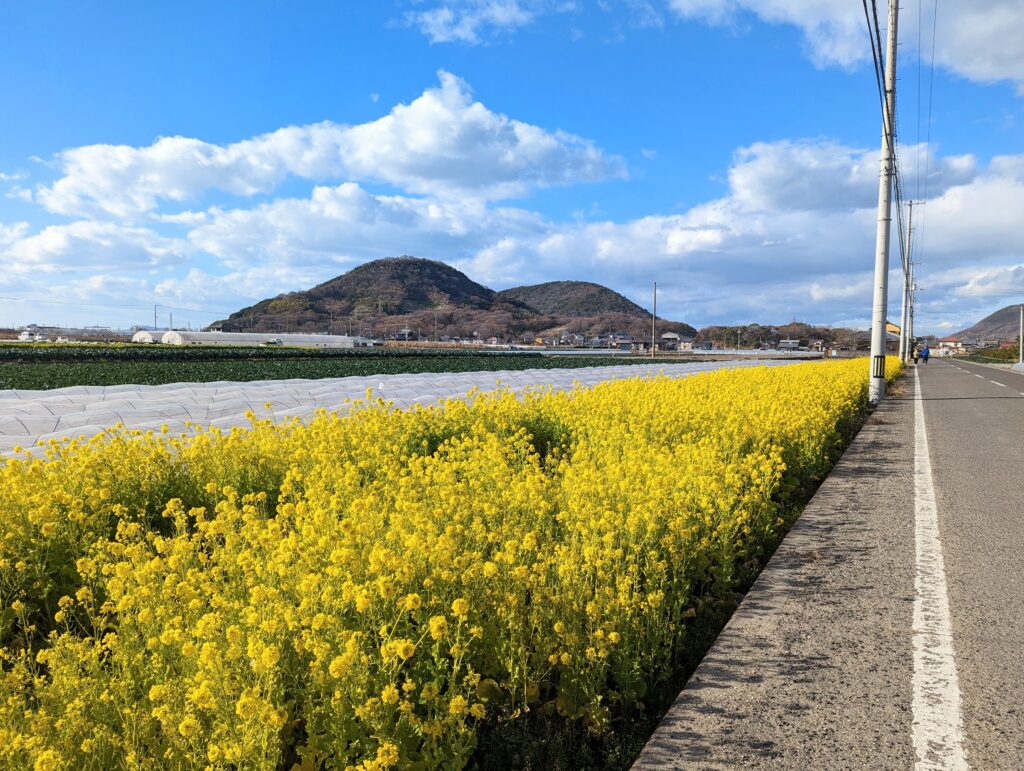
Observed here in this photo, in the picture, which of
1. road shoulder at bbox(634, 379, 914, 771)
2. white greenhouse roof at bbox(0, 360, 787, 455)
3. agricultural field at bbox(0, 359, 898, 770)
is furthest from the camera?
white greenhouse roof at bbox(0, 360, 787, 455)

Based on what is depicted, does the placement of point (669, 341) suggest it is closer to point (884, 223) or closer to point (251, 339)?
point (251, 339)

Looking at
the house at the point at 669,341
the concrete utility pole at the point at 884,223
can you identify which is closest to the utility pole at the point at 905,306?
the concrete utility pole at the point at 884,223

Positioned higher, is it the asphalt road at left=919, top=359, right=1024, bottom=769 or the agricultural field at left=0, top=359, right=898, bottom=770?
the agricultural field at left=0, top=359, right=898, bottom=770

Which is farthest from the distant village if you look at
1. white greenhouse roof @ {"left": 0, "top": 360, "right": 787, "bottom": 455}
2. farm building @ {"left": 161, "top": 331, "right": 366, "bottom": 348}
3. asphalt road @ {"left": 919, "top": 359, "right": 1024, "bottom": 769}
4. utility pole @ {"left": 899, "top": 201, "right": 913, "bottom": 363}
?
asphalt road @ {"left": 919, "top": 359, "right": 1024, "bottom": 769}

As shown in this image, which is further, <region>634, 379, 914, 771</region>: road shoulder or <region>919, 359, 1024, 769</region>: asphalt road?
<region>919, 359, 1024, 769</region>: asphalt road

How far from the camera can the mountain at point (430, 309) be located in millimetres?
140750

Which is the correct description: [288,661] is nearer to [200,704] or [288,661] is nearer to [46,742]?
[200,704]

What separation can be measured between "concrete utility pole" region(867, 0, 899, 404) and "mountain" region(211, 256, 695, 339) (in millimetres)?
109699

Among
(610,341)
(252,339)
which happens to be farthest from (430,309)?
(252,339)

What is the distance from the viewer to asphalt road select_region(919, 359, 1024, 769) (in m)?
2.88

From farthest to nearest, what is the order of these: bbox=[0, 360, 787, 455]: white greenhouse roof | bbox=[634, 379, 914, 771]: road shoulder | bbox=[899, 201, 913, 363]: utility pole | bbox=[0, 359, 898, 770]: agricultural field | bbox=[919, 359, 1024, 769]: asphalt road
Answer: bbox=[899, 201, 913, 363]: utility pole → bbox=[0, 360, 787, 455]: white greenhouse roof → bbox=[919, 359, 1024, 769]: asphalt road → bbox=[634, 379, 914, 771]: road shoulder → bbox=[0, 359, 898, 770]: agricultural field

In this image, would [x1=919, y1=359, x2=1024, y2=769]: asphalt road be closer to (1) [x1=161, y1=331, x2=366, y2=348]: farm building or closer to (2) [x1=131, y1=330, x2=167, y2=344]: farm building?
(1) [x1=161, y1=331, x2=366, y2=348]: farm building

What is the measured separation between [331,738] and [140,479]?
3918 millimetres

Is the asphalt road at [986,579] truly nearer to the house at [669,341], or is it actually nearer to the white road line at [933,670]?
the white road line at [933,670]
